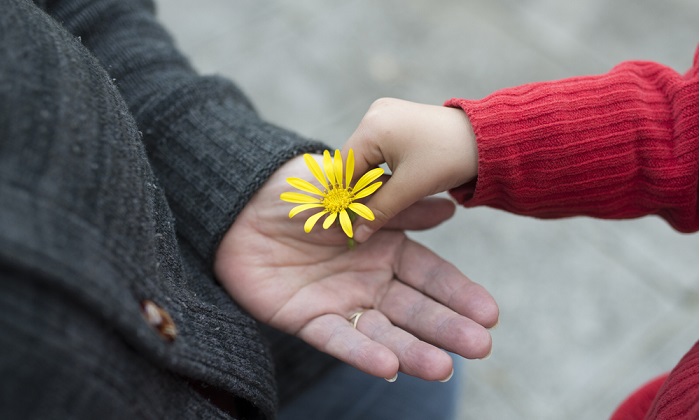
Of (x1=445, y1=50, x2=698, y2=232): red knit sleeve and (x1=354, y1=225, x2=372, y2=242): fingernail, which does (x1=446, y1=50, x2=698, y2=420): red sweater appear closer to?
(x1=445, y1=50, x2=698, y2=232): red knit sleeve

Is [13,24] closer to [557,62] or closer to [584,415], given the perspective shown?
[584,415]

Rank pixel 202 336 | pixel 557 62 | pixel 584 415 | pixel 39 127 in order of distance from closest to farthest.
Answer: pixel 39 127 → pixel 202 336 → pixel 584 415 → pixel 557 62

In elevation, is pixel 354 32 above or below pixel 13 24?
above

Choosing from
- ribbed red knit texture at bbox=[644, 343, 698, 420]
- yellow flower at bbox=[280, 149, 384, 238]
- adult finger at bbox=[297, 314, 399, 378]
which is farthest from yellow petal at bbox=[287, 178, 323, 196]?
ribbed red knit texture at bbox=[644, 343, 698, 420]

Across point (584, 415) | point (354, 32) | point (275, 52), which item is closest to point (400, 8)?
point (354, 32)

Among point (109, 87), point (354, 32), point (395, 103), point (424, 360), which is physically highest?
point (354, 32)

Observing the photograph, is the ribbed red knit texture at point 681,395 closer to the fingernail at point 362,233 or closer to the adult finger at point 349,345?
the adult finger at point 349,345

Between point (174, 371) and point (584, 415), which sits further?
point (584, 415)

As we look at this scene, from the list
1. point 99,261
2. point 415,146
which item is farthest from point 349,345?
point 99,261

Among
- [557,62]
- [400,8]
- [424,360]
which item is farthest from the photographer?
[400,8]
